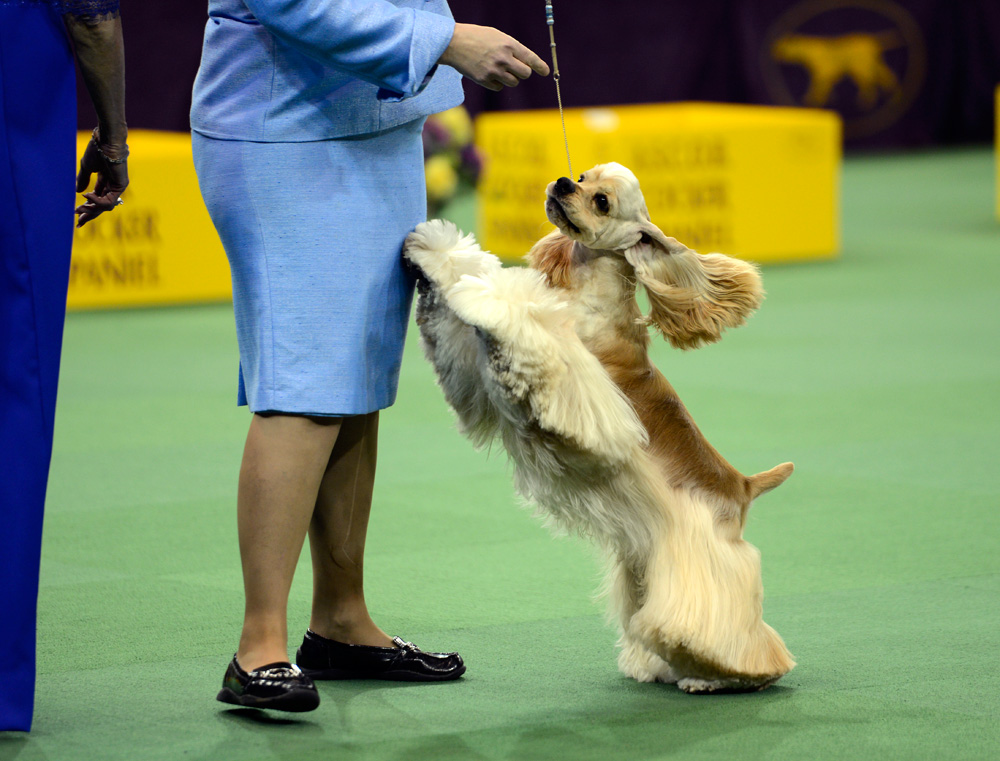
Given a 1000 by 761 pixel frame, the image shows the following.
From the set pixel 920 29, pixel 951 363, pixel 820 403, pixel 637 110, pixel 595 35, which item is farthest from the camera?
pixel 920 29

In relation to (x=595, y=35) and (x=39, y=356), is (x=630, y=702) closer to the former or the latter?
(x=39, y=356)

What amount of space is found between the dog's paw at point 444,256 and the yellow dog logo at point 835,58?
14892 mm

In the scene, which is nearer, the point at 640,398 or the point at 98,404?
the point at 640,398

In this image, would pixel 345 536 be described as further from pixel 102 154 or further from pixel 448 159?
pixel 448 159

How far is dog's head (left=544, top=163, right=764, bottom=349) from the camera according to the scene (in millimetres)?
2768

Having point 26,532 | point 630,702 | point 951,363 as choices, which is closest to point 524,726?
point 630,702

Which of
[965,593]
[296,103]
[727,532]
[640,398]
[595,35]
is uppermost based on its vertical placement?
[595,35]

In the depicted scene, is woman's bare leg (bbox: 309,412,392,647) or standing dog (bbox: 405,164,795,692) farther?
woman's bare leg (bbox: 309,412,392,647)

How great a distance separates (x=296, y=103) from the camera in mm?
2650

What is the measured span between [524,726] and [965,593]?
52.7 inches

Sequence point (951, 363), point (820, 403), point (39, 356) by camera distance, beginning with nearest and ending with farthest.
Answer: point (39, 356) → point (820, 403) → point (951, 363)

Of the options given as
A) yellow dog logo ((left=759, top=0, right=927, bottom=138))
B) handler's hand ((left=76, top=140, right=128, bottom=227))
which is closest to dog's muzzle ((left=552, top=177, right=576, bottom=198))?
handler's hand ((left=76, top=140, right=128, bottom=227))

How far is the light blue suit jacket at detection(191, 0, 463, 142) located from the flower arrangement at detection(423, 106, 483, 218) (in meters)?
7.13

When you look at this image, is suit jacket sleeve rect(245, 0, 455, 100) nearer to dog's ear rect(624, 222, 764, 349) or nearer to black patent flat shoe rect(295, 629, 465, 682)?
dog's ear rect(624, 222, 764, 349)
